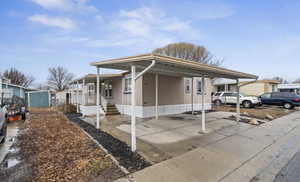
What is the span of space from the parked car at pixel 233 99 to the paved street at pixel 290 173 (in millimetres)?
12452

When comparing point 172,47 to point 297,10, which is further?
point 172,47

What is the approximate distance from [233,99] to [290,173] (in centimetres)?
1371

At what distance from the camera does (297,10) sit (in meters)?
8.65

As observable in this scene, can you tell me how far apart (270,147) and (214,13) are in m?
8.16

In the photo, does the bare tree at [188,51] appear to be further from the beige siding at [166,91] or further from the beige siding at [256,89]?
the beige siding at [166,91]

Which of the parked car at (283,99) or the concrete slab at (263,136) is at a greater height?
the parked car at (283,99)

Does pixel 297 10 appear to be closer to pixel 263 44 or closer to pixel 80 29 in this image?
pixel 263 44

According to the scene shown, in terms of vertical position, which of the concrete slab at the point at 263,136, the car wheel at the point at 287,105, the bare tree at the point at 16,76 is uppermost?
the bare tree at the point at 16,76

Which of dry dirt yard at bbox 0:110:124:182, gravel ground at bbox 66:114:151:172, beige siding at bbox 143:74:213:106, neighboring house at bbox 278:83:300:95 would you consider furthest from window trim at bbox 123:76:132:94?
neighboring house at bbox 278:83:300:95

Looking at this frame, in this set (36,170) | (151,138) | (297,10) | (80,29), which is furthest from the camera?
(80,29)

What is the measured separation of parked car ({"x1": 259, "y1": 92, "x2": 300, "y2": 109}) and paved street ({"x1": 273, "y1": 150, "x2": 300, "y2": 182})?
14.4m

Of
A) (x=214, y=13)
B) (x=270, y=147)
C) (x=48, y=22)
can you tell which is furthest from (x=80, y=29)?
(x=270, y=147)

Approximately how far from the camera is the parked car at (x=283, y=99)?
44.9 ft

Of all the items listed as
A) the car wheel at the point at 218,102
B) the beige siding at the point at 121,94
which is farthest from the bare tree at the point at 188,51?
the beige siding at the point at 121,94
